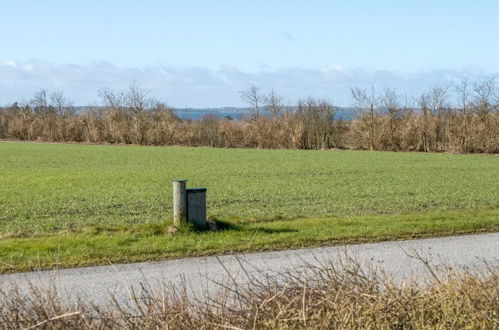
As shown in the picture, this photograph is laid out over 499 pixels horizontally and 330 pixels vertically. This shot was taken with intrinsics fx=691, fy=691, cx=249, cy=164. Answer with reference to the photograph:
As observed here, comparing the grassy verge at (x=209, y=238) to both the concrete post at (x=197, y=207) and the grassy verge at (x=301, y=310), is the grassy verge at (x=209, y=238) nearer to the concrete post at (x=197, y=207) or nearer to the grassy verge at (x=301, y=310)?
the concrete post at (x=197, y=207)

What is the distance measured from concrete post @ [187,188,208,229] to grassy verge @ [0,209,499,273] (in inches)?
11.7

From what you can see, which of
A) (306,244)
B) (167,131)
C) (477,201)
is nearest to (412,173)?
(477,201)

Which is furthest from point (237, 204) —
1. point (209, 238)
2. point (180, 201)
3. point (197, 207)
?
point (209, 238)

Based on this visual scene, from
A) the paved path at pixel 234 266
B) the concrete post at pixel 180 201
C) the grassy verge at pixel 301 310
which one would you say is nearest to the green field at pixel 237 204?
the concrete post at pixel 180 201

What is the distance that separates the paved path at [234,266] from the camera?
28.8 ft

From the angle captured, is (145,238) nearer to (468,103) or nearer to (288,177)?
(288,177)

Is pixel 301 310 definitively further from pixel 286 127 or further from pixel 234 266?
pixel 286 127

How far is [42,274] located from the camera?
9570mm

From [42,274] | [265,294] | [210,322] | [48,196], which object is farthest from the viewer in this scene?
[48,196]

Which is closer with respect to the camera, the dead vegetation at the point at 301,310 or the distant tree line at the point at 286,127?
the dead vegetation at the point at 301,310

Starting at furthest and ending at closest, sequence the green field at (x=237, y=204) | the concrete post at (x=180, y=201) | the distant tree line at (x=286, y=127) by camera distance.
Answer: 1. the distant tree line at (x=286, y=127)
2. the concrete post at (x=180, y=201)
3. the green field at (x=237, y=204)

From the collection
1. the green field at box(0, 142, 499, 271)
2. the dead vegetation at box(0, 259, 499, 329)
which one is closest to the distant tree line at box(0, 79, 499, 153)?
the green field at box(0, 142, 499, 271)

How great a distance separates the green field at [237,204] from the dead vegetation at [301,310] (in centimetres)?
314

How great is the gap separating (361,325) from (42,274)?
629 centimetres
